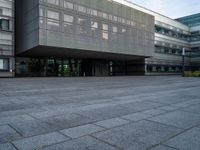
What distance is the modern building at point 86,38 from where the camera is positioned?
2706cm

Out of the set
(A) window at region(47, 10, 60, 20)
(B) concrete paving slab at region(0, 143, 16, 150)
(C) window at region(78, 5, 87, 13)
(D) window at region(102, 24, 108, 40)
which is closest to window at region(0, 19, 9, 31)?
(A) window at region(47, 10, 60, 20)

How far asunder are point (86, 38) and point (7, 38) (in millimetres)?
11613

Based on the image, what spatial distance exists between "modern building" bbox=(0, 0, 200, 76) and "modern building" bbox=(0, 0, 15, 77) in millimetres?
1331

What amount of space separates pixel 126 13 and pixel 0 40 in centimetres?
2235

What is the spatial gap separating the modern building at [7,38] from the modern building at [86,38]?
1.33m

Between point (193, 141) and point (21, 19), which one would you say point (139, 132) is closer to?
point (193, 141)

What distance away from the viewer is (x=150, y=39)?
139ft

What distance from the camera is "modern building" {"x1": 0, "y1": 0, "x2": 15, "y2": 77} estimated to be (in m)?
28.2

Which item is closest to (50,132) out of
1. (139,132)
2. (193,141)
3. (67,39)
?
(139,132)

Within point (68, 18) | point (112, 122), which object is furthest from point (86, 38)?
point (112, 122)

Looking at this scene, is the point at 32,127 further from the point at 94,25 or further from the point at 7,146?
the point at 94,25

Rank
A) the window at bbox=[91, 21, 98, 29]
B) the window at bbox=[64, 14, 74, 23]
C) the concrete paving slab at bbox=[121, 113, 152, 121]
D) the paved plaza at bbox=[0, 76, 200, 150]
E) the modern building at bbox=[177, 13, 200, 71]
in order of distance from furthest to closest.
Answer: the modern building at bbox=[177, 13, 200, 71] → the window at bbox=[91, 21, 98, 29] → the window at bbox=[64, 14, 74, 23] → the concrete paving slab at bbox=[121, 113, 152, 121] → the paved plaza at bbox=[0, 76, 200, 150]

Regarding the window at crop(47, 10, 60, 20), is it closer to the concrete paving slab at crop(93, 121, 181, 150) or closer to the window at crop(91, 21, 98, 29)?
the window at crop(91, 21, 98, 29)

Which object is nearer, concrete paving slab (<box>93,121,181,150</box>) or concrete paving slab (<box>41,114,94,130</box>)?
concrete paving slab (<box>93,121,181,150</box>)
